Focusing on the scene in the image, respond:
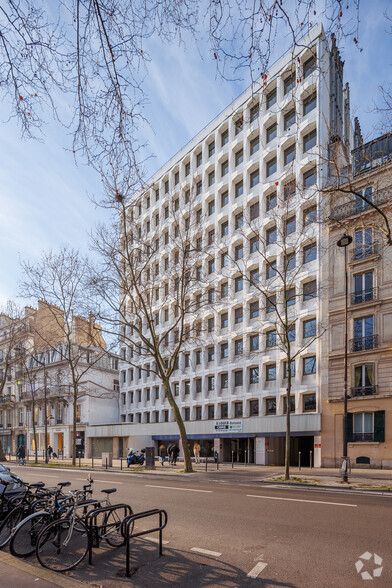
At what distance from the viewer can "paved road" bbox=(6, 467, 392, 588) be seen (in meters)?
6.32

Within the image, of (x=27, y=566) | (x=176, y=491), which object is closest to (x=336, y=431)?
(x=176, y=491)

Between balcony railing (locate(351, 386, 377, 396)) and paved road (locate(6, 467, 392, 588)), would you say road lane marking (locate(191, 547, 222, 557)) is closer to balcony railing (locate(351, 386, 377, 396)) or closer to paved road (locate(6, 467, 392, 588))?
paved road (locate(6, 467, 392, 588))

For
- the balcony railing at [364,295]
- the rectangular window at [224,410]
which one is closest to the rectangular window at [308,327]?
the balcony railing at [364,295]

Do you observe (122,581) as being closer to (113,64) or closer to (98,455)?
(113,64)

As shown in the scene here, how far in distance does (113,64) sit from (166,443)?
44.9 meters

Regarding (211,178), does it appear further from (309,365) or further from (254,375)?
(309,365)

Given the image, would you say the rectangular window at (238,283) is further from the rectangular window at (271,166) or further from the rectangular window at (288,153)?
the rectangular window at (288,153)

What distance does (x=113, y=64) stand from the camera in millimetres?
4574

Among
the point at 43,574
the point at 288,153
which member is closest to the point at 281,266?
the point at 288,153

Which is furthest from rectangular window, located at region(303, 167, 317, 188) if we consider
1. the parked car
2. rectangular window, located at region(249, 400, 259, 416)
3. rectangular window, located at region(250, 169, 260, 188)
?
the parked car

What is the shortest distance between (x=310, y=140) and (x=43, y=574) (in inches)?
1394

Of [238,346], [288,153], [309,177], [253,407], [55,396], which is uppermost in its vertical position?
[288,153]

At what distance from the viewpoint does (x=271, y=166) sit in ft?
131

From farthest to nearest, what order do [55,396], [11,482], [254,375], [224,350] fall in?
[55,396] → [224,350] → [254,375] → [11,482]
